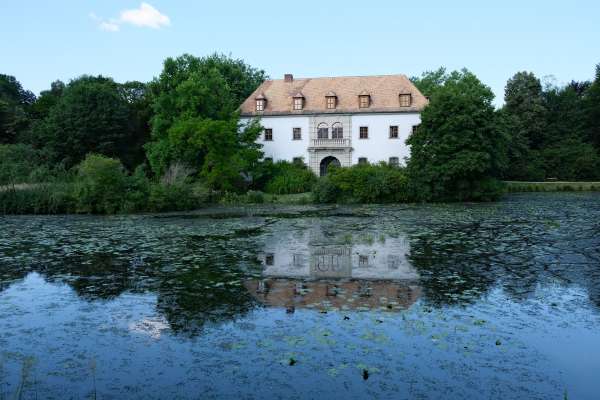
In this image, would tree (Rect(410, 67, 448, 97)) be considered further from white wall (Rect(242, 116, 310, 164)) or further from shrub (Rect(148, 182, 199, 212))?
shrub (Rect(148, 182, 199, 212))

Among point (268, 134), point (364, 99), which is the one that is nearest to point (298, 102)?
point (268, 134)

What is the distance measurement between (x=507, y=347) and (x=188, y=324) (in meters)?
5.24

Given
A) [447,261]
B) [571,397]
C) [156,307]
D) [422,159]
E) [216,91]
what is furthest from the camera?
[216,91]

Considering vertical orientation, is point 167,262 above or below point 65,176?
below

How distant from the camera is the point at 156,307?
10203 mm

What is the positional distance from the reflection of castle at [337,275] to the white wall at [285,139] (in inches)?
1284

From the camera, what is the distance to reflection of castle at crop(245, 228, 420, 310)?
413 inches

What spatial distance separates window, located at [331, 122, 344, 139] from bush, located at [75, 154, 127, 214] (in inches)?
948

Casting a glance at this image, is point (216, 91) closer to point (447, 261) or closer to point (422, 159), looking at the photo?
point (422, 159)

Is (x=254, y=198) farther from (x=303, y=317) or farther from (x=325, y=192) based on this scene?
(x=303, y=317)

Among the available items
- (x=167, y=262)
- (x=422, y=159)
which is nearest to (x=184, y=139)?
(x=422, y=159)

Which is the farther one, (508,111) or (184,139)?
Answer: (508,111)

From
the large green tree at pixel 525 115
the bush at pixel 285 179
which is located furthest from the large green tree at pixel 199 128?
the large green tree at pixel 525 115

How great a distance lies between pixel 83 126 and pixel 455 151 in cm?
3352
